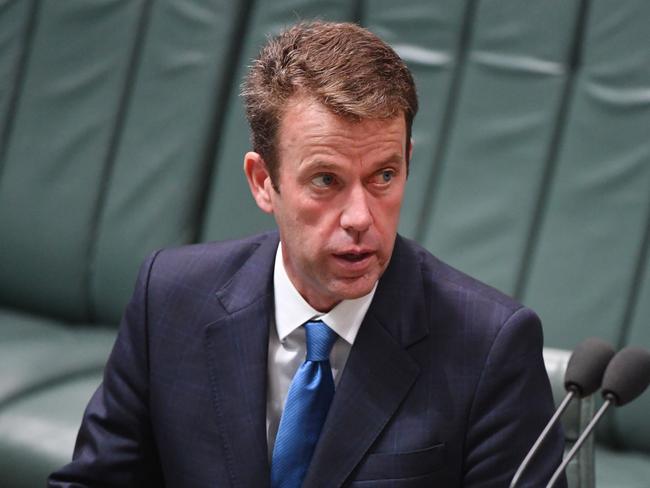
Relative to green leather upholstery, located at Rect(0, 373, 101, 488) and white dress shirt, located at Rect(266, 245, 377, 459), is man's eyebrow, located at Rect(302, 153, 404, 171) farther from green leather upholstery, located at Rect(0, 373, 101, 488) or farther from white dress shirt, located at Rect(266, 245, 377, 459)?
green leather upholstery, located at Rect(0, 373, 101, 488)

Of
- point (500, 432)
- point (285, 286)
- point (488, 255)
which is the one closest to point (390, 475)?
point (500, 432)

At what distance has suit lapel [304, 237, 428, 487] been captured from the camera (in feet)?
4.70

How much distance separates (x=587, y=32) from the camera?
244cm

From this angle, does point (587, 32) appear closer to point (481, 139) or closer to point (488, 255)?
point (481, 139)

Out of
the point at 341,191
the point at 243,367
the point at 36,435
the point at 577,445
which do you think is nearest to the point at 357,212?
the point at 341,191

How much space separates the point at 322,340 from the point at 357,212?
0.22 meters

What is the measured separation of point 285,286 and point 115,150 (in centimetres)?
136

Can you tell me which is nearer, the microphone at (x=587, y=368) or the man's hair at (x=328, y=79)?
the microphone at (x=587, y=368)

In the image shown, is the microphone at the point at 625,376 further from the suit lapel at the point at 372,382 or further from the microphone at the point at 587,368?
the suit lapel at the point at 372,382

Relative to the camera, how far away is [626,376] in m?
1.23

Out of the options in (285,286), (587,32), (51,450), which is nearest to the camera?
(285,286)

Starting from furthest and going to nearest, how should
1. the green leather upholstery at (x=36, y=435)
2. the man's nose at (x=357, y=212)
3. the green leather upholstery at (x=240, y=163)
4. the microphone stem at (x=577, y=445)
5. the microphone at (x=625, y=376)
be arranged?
the green leather upholstery at (x=240, y=163) → the green leather upholstery at (x=36, y=435) → the man's nose at (x=357, y=212) → the microphone at (x=625, y=376) → the microphone stem at (x=577, y=445)

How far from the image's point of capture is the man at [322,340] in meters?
1.38

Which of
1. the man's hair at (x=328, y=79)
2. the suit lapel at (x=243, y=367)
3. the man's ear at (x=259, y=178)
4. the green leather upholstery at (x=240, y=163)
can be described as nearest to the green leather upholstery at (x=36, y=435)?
the green leather upholstery at (x=240, y=163)
